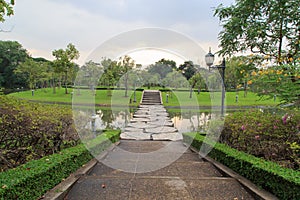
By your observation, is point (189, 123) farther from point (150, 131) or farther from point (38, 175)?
point (38, 175)

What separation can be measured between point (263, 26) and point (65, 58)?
1837cm

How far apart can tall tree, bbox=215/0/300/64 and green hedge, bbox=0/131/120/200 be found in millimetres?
3992

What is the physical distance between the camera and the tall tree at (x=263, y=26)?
4.24 metres

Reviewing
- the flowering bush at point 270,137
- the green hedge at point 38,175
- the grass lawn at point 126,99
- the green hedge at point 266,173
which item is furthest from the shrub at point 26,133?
the grass lawn at point 126,99

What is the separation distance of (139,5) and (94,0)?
1.73 m

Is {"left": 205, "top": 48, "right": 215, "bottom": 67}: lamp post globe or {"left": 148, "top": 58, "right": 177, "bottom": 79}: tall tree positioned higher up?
{"left": 148, "top": 58, "right": 177, "bottom": 79}: tall tree

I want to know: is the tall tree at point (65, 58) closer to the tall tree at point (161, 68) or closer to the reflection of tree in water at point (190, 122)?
the tall tree at point (161, 68)

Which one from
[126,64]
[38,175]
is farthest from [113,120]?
[38,175]

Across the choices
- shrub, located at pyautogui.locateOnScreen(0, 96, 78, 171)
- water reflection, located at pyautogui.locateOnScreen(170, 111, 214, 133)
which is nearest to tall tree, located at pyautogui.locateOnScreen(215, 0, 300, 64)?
water reflection, located at pyautogui.locateOnScreen(170, 111, 214, 133)

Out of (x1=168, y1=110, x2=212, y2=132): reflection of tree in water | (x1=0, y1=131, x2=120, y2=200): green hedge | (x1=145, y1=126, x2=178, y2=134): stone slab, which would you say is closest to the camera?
(x1=0, y1=131, x2=120, y2=200): green hedge

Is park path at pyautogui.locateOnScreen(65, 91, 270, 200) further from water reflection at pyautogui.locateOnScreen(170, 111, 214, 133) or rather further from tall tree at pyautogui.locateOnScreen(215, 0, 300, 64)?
water reflection at pyautogui.locateOnScreen(170, 111, 214, 133)

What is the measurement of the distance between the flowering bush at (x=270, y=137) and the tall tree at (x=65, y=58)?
18.4 metres

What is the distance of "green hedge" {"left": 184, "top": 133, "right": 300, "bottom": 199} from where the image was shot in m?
2.26

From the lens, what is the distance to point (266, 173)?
8.45ft
